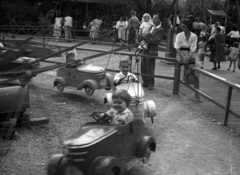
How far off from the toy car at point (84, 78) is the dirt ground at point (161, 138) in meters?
0.31

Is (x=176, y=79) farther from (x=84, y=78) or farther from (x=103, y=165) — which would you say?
(x=103, y=165)

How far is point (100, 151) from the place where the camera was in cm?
342

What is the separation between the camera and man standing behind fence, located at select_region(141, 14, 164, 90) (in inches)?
336

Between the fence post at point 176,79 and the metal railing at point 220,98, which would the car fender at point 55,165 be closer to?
the metal railing at point 220,98

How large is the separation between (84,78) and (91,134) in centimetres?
420

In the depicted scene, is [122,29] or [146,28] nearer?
[146,28]

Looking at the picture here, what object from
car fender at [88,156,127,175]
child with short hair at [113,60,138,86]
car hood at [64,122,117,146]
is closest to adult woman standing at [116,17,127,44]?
child with short hair at [113,60,138,86]

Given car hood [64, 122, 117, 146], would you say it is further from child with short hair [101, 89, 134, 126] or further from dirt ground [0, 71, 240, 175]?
dirt ground [0, 71, 240, 175]

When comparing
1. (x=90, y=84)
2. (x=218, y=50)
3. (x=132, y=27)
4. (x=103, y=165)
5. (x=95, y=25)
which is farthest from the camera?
(x=95, y=25)

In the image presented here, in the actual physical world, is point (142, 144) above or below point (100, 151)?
below

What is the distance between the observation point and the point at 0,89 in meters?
5.31

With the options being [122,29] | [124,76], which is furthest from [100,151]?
[122,29]

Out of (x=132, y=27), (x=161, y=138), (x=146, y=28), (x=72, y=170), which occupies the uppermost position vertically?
(x=146, y=28)

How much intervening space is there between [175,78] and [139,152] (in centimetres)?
459
